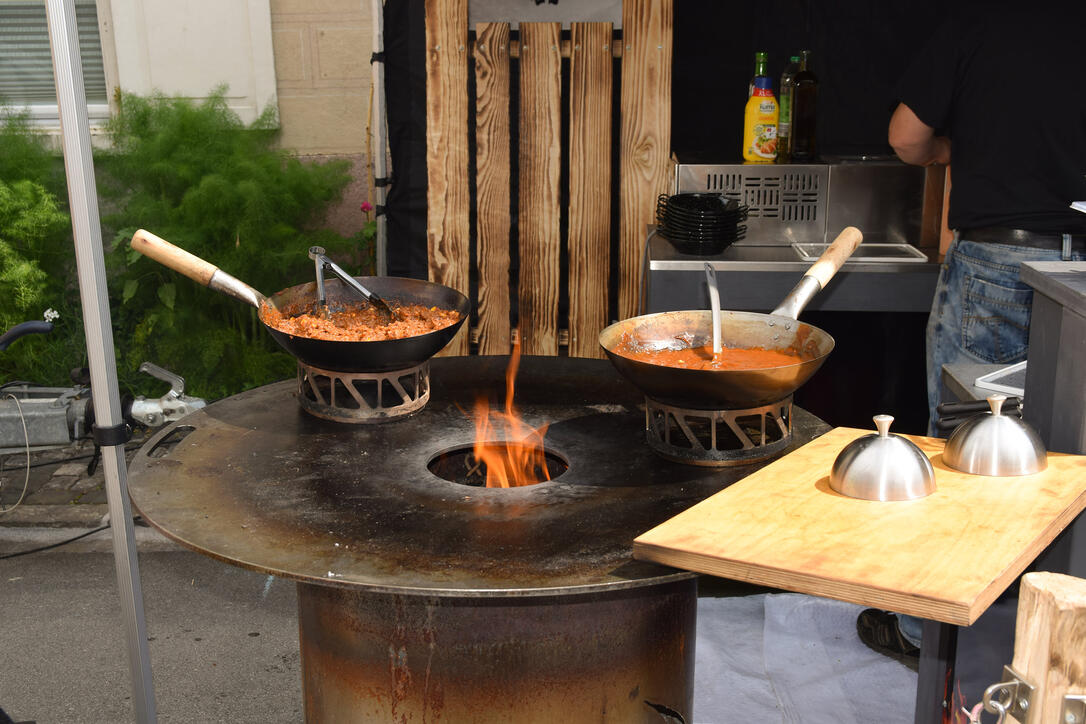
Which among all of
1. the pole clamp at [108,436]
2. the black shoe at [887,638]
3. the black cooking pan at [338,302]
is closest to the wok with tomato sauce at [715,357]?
the black cooking pan at [338,302]

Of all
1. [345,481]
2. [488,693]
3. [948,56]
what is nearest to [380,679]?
[488,693]

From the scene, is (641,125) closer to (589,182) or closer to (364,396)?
(589,182)

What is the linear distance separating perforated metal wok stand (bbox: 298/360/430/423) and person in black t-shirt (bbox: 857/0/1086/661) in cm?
191

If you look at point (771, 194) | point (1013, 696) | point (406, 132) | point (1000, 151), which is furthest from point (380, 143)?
point (1013, 696)

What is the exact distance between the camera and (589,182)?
15.5ft

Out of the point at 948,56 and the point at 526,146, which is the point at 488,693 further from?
the point at 526,146

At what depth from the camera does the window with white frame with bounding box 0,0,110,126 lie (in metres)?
6.30

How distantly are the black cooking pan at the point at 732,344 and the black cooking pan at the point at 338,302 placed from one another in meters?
0.43

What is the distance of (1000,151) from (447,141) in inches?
90.5

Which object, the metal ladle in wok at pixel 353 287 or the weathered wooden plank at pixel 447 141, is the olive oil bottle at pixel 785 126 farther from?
the metal ladle in wok at pixel 353 287

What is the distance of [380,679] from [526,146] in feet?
10.3

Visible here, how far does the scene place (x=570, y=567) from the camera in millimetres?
1806

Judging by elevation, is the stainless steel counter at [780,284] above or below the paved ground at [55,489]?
above

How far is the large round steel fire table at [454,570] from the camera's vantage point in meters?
1.83
